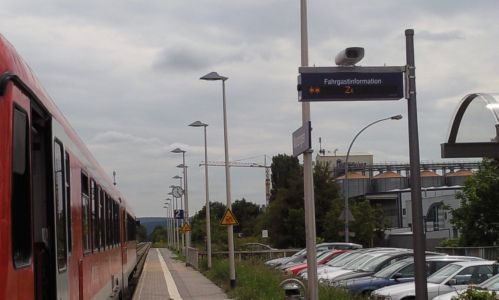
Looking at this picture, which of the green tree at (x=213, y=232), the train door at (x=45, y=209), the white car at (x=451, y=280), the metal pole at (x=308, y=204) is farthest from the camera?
the green tree at (x=213, y=232)

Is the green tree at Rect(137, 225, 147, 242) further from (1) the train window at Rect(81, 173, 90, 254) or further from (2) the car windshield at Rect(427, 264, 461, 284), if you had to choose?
(1) the train window at Rect(81, 173, 90, 254)

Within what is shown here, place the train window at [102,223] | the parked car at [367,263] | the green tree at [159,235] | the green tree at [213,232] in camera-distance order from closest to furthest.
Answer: the train window at [102,223]
the parked car at [367,263]
the green tree at [213,232]
the green tree at [159,235]

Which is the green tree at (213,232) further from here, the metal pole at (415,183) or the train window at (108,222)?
the metal pole at (415,183)

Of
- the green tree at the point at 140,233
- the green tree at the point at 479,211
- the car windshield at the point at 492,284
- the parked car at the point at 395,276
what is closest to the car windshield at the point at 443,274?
the parked car at the point at 395,276

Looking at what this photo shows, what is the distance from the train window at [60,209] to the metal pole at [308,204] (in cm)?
582

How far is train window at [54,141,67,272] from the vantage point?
5900 mm

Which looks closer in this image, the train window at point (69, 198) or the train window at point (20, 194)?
the train window at point (20, 194)

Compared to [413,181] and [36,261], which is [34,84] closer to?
[36,261]

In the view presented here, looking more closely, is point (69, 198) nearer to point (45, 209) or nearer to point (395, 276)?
point (45, 209)

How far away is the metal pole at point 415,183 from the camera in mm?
8688

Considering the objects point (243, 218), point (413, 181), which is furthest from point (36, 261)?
point (243, 218)

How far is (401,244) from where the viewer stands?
5481 cm

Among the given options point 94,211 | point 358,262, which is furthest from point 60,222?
point 358,262

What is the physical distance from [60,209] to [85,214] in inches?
112
